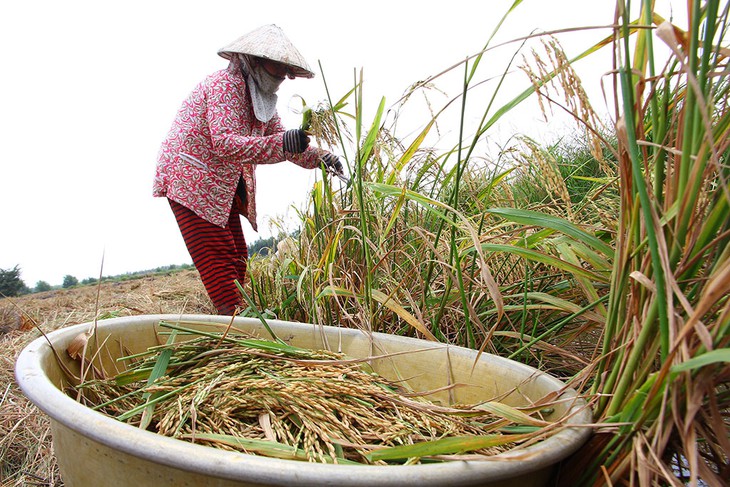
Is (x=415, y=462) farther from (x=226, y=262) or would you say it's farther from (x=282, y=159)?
(x=226, y=262)

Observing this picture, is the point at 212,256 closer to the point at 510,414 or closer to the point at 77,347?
the point at 77,347

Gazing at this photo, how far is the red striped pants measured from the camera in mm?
2615

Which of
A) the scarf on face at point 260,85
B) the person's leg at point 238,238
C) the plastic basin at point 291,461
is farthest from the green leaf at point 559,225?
the person's leg at point 238,238

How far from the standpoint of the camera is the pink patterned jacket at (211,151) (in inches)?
96.3

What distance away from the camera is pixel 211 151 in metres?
2.64

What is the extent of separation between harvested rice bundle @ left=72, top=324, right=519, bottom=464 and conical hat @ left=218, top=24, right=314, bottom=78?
167 centimetres

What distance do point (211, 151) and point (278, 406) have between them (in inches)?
75.9

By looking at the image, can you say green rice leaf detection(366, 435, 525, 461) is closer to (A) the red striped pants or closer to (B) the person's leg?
(A) the red striped pants

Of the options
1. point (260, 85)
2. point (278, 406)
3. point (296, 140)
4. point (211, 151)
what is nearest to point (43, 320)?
point (211, 151)

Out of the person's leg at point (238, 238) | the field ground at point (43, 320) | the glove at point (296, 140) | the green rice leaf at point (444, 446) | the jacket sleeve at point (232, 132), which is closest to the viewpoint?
the green rice leaf at point (444, 446)

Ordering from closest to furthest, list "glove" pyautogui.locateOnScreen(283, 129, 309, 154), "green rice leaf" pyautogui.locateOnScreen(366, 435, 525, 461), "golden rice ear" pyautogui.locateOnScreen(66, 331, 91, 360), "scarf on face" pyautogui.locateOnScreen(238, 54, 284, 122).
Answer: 1. "green rice leaf" pyautogui.locateOnScreen(366, 435, 525, 461)
2. "golden rice ear" pyautogui.locateOnScreen(66, 331, 91, 360)
3. "glove" pyautogui.locateOnScreen(283, 129, 309, 154)
4. "scarf on face" pyautogui.locateOnScreen(238, 54, 284, 122)

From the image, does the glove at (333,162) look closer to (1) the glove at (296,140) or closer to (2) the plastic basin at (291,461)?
(1) the glove at (296,140)

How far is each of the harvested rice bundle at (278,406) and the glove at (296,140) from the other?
1.22 m

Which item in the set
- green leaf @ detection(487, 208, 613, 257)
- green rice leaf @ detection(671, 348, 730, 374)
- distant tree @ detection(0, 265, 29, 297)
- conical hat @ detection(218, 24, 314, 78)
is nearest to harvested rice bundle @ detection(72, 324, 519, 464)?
green rice leaf @ detection(671, 348, 730, 374)
